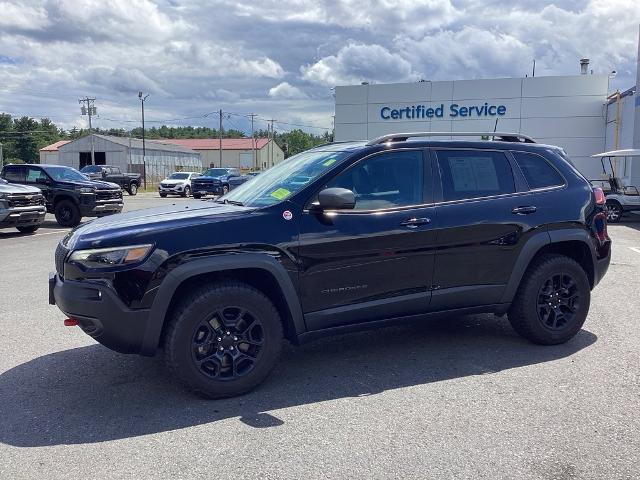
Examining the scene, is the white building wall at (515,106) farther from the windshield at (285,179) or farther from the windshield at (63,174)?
the windshield at (285,179)

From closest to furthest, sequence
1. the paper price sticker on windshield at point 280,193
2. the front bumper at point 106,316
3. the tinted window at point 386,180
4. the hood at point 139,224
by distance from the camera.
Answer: the front bumper at point 106,316
the hood at point 139,224
the paper price sticker on windshield at point 280,193
the tinted window at point 386,180

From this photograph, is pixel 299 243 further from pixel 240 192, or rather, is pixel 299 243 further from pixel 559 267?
pixel 559 267

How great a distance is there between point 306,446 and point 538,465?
1.28 m

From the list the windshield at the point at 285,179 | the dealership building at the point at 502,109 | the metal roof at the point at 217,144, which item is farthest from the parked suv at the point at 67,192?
the metal roof at the point at 217,144

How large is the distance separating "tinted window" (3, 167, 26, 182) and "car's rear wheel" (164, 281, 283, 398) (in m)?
15.6

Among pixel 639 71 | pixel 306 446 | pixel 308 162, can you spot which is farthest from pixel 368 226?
pixel 639 71

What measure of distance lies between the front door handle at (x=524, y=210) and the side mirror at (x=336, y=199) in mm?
1620

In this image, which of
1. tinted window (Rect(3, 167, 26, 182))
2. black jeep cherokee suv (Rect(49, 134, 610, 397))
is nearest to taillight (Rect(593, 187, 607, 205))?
black jeep cherokee suv (Rect(49, 134, 610, 397))

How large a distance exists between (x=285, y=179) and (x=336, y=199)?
0.77 meters

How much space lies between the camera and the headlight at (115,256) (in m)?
3.79

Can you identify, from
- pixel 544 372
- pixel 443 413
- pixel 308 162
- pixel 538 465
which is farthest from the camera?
pixel 308 162

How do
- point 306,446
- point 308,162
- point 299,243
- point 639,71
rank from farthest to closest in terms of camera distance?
point 639,71 → point 308,162 → point 299,243 → point 306,446

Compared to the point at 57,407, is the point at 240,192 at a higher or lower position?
higher

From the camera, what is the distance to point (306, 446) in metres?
3.37
